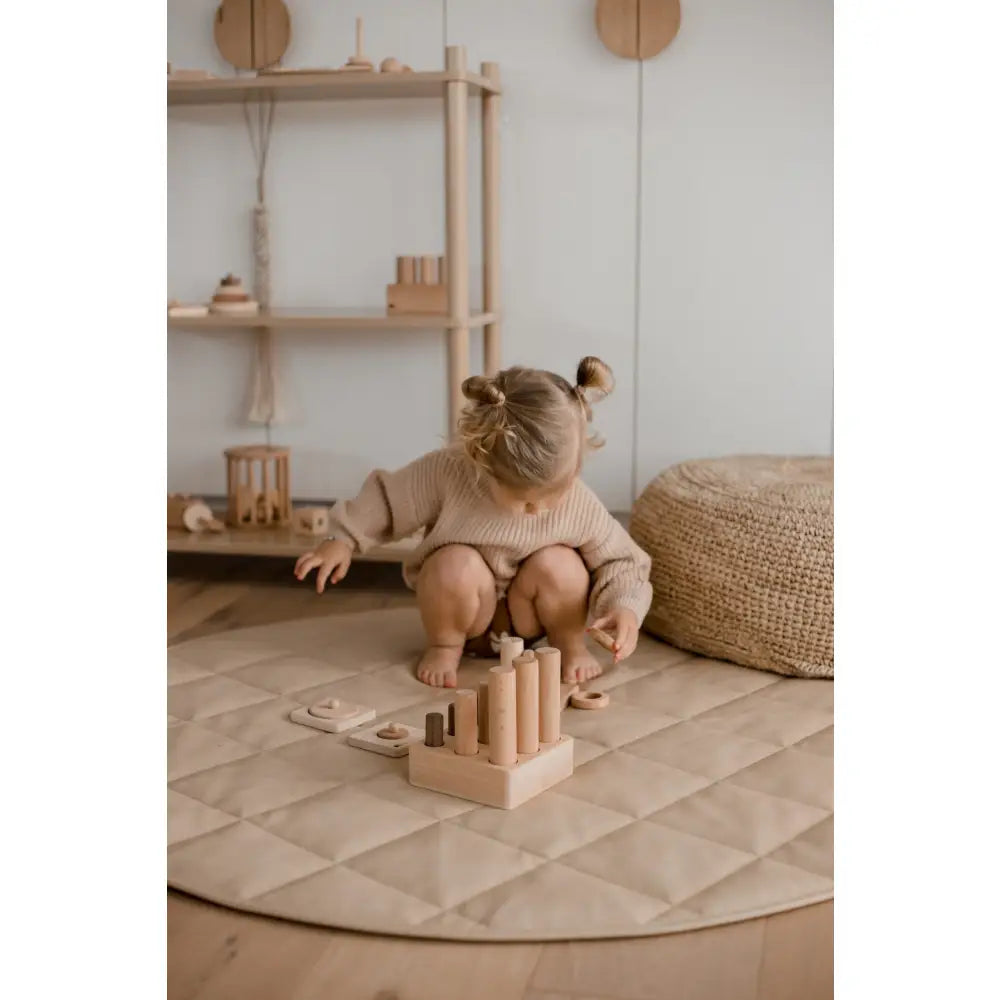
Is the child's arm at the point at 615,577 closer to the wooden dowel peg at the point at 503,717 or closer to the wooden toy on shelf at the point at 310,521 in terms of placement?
the wooden dowel peg at the point at 503,717

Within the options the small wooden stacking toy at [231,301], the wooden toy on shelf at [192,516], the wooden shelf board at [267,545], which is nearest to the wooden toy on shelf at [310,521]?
the wooden shelf board at [267,545]

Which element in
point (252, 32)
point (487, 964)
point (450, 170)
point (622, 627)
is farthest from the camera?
point (252, 32)

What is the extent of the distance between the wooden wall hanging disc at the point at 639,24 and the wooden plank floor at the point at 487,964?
1.68 meters

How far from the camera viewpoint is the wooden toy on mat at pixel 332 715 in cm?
149

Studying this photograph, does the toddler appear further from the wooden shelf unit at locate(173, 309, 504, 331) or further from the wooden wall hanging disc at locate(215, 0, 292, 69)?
the wooden wall hanging disc at locate(215, 0, 292, 69)

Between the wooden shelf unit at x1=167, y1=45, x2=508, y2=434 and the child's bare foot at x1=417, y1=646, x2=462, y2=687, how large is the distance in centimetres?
55

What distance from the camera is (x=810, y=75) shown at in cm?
227

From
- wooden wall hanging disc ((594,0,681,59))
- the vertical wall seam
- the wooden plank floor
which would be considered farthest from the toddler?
wooden wall hanging disc ((594,0,681,59))

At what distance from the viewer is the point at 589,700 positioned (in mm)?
1559

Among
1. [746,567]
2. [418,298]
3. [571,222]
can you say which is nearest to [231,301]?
[418,298]

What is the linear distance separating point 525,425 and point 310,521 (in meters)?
0.84

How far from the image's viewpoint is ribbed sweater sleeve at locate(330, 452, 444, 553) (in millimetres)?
1727

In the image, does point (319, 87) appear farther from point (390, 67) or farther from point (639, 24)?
point (639, 24)
